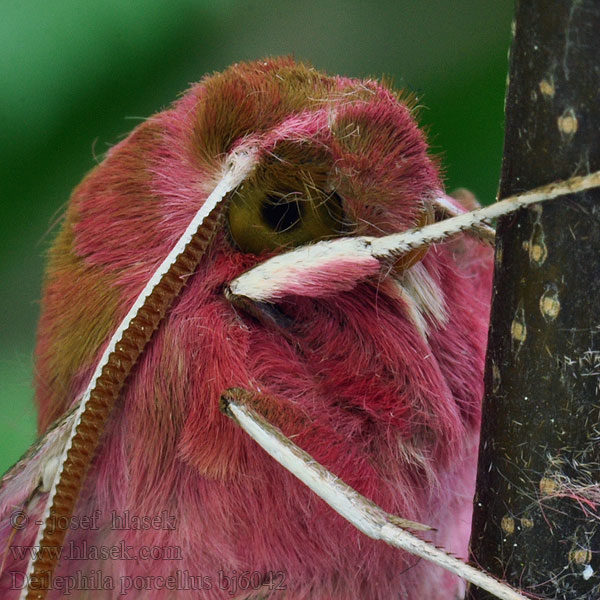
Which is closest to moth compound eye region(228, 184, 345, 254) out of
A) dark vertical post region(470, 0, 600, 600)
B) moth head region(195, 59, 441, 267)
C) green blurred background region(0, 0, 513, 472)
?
moth head region(195, 59, 441, 267)

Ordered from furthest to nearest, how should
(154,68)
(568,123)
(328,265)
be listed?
1. (154,68)
2. (328,265)
3. (568,123)

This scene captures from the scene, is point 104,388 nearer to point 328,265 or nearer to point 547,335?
point 328,265

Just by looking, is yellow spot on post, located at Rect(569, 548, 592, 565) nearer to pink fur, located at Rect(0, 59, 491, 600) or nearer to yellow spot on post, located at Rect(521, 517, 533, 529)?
yellow spot on post, located at Rect(521, 517, 533, 529)

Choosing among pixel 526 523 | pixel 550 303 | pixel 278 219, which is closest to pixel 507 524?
pixel 526 523

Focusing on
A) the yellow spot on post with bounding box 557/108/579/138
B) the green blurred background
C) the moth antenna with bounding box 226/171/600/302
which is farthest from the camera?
the green blurred background

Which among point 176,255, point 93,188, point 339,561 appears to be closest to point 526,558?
point 339,561

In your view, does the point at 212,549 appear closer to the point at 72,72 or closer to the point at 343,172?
the point at 343,172
